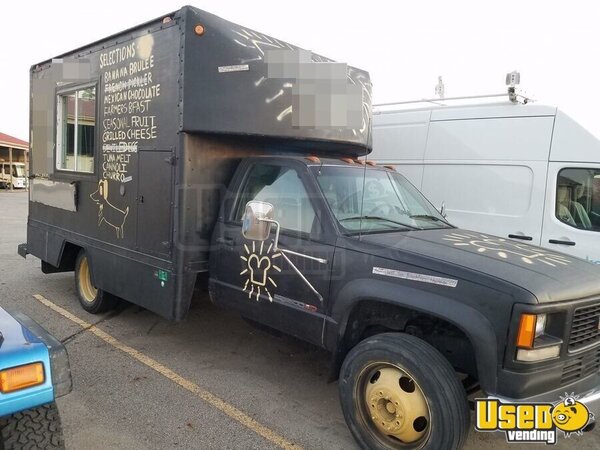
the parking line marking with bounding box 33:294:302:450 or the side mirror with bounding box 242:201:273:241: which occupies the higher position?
the side mirror with bounding box 242:201:273:241

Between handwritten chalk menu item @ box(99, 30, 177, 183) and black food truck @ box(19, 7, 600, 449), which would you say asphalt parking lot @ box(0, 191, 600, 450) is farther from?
handwritten chalk menu item @ box(99, 30, 177, 183)

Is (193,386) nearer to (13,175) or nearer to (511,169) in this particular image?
(511,169)

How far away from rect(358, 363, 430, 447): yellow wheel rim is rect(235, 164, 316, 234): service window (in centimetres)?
116

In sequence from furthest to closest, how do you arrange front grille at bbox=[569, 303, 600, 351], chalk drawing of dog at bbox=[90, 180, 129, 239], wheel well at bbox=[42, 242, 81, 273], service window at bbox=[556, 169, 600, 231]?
wheel well at bbox=[42, 242, 81, 273], service window at bbox=[556, 169, 600, 231], chalk drawing of dog at bbox=[90, 180, 129, 239], front grille at bbox=[569, 303, 600, 351]

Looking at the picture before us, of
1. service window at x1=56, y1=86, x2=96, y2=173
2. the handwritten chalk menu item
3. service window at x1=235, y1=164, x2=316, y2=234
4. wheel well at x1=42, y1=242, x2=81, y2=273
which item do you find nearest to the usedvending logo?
service window at x1=235, y1=164, x2=316, y2=234

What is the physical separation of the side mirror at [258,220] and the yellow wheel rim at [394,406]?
1168mm

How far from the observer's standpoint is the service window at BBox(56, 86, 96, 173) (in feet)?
17.9

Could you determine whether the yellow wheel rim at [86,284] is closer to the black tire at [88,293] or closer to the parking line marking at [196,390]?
the black tire at [88,293]

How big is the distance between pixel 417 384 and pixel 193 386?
6.68 feet

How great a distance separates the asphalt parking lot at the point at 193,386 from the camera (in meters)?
3.34

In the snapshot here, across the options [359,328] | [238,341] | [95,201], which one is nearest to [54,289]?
[95,201]

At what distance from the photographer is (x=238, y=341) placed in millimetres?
5160

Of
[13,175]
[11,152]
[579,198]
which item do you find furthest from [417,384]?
[13,175]

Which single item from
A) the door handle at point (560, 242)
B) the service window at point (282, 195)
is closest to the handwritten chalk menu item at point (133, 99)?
the service window at point (282, 195)
